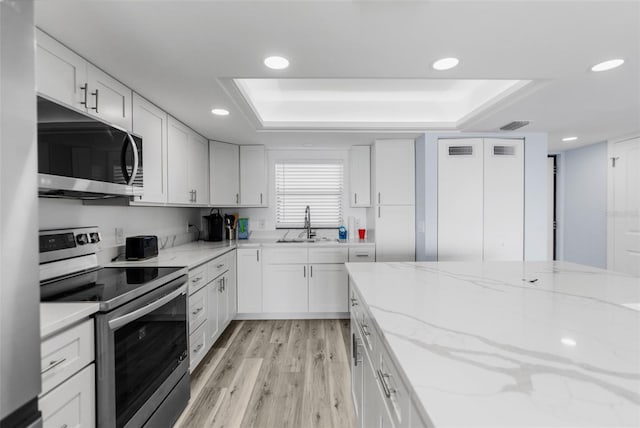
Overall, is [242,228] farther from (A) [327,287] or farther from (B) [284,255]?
(A) [327,287]

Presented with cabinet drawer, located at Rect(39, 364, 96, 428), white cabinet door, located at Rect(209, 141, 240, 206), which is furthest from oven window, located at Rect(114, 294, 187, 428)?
white cabinet door, located at Rect(209, 141, 240, 206)

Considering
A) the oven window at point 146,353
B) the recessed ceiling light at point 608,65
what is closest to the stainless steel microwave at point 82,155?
the oven window at point 146,353

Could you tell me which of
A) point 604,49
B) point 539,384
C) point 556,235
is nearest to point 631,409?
point 539,384

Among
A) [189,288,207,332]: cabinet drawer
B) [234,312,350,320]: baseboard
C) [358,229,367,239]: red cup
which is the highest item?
[358,229,367,239]: red cup

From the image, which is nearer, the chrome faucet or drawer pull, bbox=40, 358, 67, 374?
drawer pull, bbox=40, 358, 67, 374

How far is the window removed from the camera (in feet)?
13.3

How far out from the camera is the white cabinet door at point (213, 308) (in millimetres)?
2531

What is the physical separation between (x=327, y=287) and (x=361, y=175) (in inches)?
56.6

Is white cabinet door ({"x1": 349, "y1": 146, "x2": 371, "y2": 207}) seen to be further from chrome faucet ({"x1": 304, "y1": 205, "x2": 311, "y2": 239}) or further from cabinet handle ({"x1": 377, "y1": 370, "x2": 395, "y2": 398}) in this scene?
cabinet handle ({"x1": 377, "y1": 370, "x2": 395, "y2": 398})

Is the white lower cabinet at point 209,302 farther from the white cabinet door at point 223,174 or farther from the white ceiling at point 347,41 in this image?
the white ceiling at point 347,41

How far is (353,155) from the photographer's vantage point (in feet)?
12.2

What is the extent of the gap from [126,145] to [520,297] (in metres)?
2.07

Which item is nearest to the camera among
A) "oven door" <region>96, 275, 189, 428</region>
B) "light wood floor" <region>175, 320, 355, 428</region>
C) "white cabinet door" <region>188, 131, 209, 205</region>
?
"oven door" <region>96, 275, 189, 428</region>

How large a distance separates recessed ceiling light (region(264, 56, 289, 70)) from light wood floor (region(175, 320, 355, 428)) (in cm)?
216
